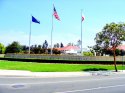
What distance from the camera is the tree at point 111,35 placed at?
1405 inches

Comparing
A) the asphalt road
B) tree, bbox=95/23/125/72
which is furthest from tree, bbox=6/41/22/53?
the asphalt road

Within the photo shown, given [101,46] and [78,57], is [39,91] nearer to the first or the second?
[101,46]

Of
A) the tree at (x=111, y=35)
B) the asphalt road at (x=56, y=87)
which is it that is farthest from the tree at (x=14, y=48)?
the asphalt road at (x=56, y=87)

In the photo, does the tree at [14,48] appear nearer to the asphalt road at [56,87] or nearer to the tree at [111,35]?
the tree at [111,35]

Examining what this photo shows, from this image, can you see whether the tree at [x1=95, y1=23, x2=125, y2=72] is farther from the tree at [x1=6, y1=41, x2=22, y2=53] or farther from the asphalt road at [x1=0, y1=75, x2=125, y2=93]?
the tree at [x1=6, y1=41, x2=22, y2=53]

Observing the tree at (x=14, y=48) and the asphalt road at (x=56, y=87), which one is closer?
the asphalt road at (x=56, y=87)

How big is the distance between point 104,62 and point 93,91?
30.0 metres

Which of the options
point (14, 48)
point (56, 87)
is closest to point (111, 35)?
point (56, 87)

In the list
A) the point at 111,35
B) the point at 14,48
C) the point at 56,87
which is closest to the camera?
the point at 56,87

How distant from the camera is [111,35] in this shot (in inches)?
1426

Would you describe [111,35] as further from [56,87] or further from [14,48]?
[14,48]

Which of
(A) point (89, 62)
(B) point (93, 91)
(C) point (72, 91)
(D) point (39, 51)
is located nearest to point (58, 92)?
(C) point (72, 91)

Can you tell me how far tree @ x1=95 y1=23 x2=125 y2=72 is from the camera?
3569 centimetres

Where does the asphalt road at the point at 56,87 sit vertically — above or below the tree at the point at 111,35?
below
